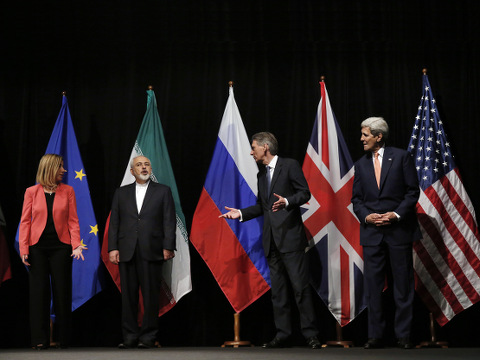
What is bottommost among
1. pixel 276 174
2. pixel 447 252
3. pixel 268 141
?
pixel 447 252

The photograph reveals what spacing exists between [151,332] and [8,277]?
138 centimetres

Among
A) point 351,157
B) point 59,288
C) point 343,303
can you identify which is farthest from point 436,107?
point 59,288

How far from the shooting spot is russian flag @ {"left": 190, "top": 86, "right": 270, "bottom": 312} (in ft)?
17.0

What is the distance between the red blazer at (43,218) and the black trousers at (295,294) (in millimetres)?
1550

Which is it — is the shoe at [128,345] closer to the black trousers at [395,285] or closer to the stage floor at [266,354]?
the stage floor at [266,354]

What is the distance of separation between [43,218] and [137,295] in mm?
915

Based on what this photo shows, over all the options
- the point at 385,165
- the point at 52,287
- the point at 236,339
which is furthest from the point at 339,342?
the point at 52,287

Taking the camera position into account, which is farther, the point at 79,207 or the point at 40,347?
the point at 79,207

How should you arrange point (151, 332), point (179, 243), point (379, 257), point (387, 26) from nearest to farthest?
1. point (379, 257)
2. point (151, 332)
3. point (179, 243)
4. point (387, 26)

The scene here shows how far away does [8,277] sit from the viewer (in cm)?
535

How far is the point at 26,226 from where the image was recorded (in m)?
4.90

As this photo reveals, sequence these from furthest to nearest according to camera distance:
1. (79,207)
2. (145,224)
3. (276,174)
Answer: (79,207) < (145,224) < (276,174)

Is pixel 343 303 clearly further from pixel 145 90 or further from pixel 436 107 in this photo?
pixel 145 90

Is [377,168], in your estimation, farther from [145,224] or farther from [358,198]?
[145,224]
